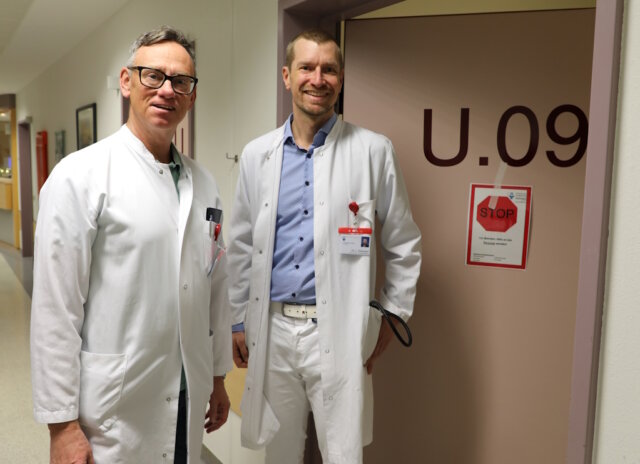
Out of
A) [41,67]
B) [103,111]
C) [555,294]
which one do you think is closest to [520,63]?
[555,294]

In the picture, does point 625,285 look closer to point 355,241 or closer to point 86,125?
point 355,241

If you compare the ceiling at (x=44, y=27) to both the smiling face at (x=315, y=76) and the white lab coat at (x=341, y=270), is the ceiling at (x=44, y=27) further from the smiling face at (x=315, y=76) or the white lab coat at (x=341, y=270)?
the white lab coat at (x=341, y=270)

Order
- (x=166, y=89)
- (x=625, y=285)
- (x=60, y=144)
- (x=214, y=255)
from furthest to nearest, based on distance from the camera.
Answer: (x=60, y=144) < (x=214, y=255) < (x=166, y=89) < (x=625, y=285)

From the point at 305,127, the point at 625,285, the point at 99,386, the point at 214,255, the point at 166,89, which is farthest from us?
the point at 305,127

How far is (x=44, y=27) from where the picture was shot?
5.46m

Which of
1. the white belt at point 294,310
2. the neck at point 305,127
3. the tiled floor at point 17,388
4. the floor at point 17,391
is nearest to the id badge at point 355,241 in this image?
the white belt at point 294,310

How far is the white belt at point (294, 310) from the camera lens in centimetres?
178

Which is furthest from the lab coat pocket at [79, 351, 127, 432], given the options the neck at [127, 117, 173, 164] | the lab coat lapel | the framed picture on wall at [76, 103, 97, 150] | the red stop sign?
the framed picture on wall at [76, 103, 97, 150]

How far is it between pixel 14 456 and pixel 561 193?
114 inches

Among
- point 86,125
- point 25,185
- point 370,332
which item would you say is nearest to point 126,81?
point 370,332

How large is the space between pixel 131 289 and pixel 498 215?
135cm

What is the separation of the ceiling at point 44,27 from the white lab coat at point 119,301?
3.53 metres

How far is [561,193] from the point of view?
1.98m

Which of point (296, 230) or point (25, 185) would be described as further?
point (25, 185)
